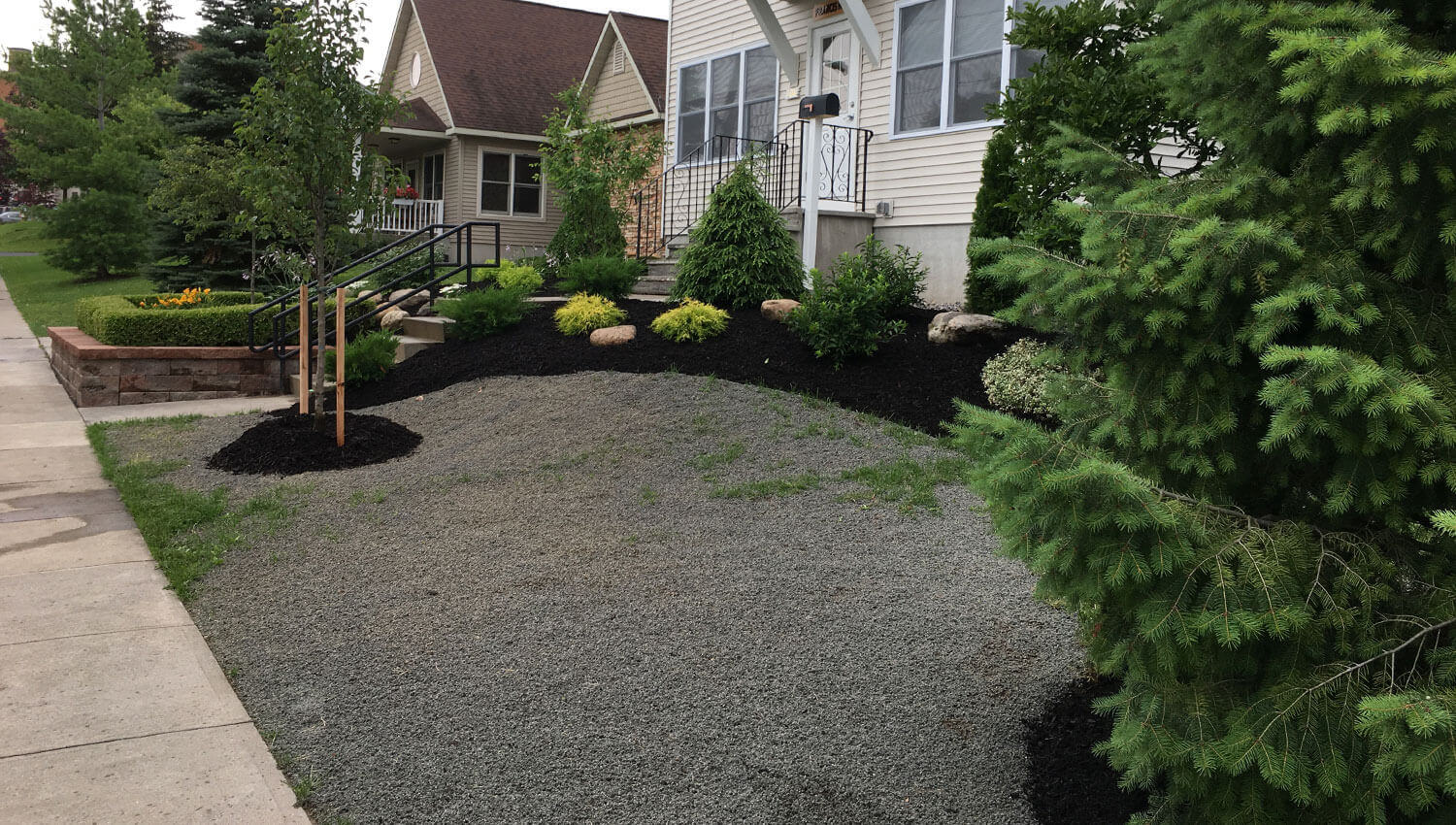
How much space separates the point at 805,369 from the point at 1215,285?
6.29 m

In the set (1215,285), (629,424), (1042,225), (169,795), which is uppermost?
(1042,225)

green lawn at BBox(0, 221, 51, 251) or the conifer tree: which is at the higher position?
green lawn at BBox(0, 221, 51, 251)

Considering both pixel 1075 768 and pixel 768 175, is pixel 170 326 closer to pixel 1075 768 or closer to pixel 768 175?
pixel 768 175

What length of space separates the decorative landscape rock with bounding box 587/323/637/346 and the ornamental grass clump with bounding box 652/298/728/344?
264 mm

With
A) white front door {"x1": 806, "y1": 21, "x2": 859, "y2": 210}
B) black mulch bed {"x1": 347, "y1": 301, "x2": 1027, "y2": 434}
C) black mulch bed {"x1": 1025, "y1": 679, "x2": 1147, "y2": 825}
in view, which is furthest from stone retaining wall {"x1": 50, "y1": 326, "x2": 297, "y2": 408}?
black mulch bed {"x1": 1025, "y1": 679, "x2": 1147, "y2": 825}

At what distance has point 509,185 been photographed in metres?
24.7

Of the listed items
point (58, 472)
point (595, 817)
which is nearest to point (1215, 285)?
point (595, 817)

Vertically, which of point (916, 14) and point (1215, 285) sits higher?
point (916, 14)

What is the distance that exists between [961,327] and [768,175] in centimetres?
501

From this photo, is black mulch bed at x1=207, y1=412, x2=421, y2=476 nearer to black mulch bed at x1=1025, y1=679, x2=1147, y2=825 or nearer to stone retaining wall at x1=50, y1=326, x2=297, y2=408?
stone retaining wall at x1=50, y1=326, x2=297, y2=408

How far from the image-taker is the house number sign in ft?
45.1

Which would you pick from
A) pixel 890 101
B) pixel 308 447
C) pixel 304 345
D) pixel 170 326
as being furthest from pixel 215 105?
pixel 308 447

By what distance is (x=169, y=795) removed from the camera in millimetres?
3252

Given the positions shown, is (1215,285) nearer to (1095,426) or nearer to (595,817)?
(1095,426)
